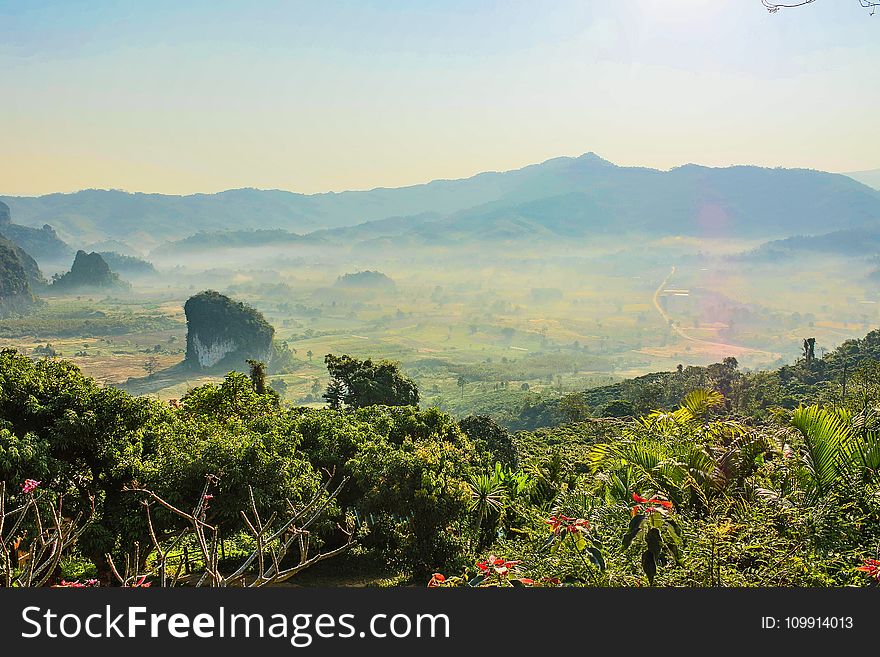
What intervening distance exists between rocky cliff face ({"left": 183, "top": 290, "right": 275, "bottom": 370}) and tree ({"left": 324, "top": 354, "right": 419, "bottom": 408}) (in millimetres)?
92129

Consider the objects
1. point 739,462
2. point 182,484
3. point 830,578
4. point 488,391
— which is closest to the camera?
point 830,578

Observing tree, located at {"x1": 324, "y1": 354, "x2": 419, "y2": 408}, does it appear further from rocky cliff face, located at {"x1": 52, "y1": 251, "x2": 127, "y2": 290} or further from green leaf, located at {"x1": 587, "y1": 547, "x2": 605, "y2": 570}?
rocky cliff face, located at {"x1": 52, "y1": 251, "x2": 127, "y2": 290}

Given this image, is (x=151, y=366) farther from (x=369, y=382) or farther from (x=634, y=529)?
(x=634, y=529)

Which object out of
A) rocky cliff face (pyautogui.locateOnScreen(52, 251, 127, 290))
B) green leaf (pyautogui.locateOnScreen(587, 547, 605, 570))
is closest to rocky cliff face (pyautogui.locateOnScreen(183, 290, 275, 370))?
rocky cliff face (pyautogui.locateOnScreen(52, 251, 127, 290))

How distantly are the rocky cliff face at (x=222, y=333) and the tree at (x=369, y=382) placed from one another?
3627 inches

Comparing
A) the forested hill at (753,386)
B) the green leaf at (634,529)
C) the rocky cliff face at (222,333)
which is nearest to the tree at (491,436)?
the forested hill at (753,386)

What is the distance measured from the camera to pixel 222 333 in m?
114

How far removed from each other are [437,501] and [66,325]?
152 meters

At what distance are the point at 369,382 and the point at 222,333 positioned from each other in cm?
9621

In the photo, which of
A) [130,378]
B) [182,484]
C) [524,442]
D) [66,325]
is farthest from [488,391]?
[182,484]

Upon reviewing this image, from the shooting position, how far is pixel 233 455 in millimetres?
8719

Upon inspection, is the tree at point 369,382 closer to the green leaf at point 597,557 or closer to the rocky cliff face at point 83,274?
the green leaf at point 597,557


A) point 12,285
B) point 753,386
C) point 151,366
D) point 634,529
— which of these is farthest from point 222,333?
point 634,529

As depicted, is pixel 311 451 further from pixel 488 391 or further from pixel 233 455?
pixel 488 391
